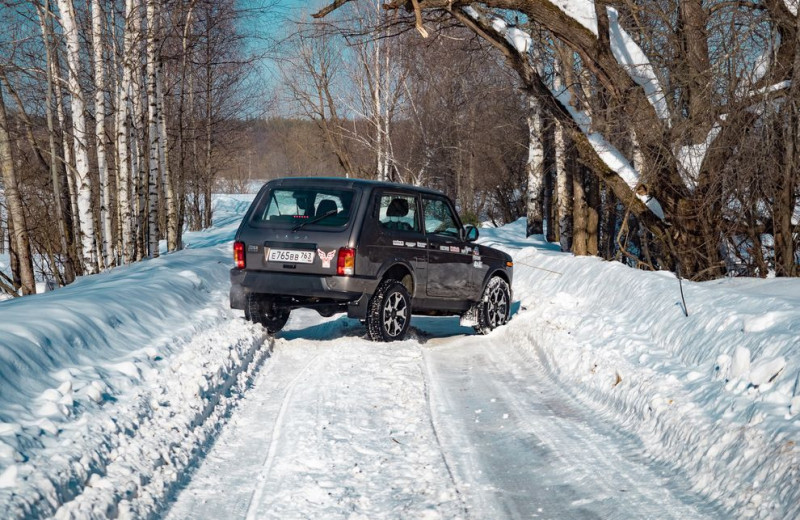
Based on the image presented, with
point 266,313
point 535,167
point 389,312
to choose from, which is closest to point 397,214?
point 389,312

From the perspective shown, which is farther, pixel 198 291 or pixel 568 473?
pixel 198 291

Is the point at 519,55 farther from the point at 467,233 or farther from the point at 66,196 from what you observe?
the point at 66,196

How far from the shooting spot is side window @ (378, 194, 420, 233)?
9.08 m

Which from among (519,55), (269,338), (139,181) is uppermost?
(519,55)

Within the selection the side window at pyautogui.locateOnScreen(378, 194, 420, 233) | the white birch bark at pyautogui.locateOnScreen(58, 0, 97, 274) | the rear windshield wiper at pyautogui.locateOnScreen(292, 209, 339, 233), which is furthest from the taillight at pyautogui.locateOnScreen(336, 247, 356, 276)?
the white birch bark at pyautogui.locateOnScreen(58, 0, 97, 274)

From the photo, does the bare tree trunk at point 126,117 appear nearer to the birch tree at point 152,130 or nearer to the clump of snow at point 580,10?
the birch tree at point 152,130

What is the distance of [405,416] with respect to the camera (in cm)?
607

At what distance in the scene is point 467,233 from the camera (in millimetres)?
10469

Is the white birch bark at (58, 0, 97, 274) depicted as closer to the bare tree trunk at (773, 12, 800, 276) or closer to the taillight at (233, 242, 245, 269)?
the taillight at (233, 242, 245, 269)

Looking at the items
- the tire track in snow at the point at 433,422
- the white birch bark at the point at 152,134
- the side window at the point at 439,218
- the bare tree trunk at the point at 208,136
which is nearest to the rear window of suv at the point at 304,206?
the side window at the point at 439,218

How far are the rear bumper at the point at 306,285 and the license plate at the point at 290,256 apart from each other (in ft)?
0.52

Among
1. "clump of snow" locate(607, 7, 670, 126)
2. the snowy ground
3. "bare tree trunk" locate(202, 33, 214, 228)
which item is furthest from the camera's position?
"bare tree trunk" locate(202, 33, 214, 228)

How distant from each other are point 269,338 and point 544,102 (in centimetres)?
622

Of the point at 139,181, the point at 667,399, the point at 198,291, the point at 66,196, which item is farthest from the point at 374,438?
the point at 66,196
